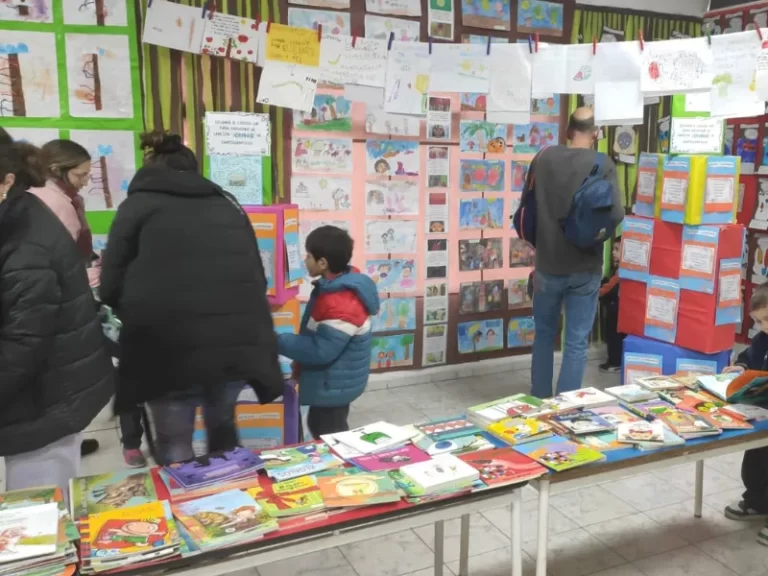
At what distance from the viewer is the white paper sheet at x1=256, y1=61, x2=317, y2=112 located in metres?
3.68

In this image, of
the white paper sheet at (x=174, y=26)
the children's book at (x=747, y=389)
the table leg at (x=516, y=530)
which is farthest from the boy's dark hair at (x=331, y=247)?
the white paper sheet at (x=174, y=26)

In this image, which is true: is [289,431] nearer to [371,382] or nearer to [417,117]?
[371,382]

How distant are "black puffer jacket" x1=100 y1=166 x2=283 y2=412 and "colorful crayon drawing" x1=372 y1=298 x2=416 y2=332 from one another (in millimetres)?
2372

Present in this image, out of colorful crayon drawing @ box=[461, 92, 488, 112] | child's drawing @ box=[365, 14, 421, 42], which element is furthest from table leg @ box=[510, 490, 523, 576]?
colorful crayon drawing @ box=[461, 92, 488, 112]

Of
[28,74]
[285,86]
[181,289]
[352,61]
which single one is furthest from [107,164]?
[181,289]

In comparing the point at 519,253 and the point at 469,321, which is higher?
the point at 519,253

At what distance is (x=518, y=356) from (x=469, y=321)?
50 cm

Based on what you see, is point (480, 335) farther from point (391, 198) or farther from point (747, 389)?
point (747, 389)

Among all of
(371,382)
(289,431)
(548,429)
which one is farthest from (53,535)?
(371,382)

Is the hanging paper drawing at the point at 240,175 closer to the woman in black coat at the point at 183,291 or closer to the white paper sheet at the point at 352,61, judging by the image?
the white paper sheet at the point at 352,61

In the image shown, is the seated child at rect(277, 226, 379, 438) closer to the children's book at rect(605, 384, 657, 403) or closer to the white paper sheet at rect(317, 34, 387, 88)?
the children's book at rect(605, 384, 657, 403)

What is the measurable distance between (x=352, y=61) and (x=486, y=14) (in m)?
1.09

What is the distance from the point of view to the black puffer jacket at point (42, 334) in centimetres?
170

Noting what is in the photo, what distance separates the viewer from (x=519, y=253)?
475 cm
